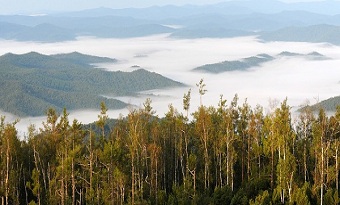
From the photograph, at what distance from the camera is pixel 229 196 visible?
1613 inches

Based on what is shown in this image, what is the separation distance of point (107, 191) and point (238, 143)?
60.7 feet

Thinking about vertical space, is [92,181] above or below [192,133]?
below

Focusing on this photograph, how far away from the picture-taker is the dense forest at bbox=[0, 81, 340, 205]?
37.1 m

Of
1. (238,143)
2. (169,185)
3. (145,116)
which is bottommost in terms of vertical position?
(169,185)

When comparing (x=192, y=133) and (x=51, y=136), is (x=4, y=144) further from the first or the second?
(x=192, y=133)

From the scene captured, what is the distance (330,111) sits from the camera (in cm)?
13425

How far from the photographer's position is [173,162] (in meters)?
52.0

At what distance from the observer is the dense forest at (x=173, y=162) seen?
37.1 m

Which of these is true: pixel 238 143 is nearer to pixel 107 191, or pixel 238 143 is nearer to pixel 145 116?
pixel 145 116

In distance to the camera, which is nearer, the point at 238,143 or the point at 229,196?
the point at 229,196

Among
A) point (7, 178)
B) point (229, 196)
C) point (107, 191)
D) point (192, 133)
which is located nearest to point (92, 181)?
point (107, 191)

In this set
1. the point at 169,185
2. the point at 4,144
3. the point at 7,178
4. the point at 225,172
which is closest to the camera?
the point at 7,178

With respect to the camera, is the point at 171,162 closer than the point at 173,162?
Yes

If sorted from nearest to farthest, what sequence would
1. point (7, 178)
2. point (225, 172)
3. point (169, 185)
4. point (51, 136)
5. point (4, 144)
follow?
point (7, 178) < point (4, 144) < point (51, 136) < point (225, 172) < point (169, 185)
